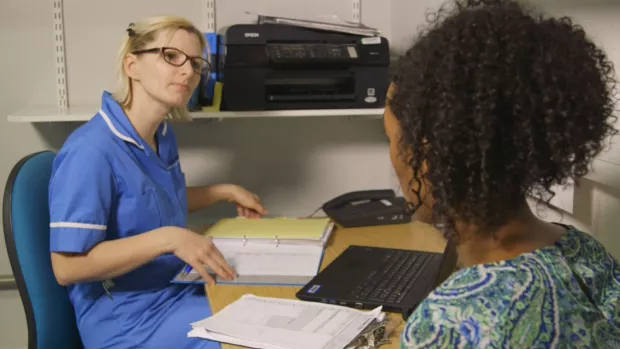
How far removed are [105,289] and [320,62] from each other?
950 mm

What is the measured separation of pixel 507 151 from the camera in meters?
0.78

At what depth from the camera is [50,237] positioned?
56.2 inches

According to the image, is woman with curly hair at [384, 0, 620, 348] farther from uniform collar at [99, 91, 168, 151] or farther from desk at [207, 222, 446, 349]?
uniform collar at [99, 91, 168, 151]

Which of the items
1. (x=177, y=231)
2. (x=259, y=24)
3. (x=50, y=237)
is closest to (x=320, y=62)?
(x=259, y=24)

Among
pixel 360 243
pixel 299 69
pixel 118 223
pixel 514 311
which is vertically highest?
pixel 299 69

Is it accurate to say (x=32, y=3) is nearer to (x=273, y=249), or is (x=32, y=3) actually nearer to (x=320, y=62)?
(x=320, y=62)

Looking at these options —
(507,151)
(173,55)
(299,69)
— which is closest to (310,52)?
(299,69)

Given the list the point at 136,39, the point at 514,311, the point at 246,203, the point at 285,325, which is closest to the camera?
the point at 514,311

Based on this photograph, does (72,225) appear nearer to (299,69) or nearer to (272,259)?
(272,259)

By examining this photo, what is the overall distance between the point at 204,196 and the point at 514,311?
4.39ft

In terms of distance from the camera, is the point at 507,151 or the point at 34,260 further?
the point at 34,260

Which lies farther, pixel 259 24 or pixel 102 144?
pixel 259 24

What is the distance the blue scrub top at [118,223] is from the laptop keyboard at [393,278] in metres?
0.35

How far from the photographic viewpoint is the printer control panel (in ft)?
6.56
